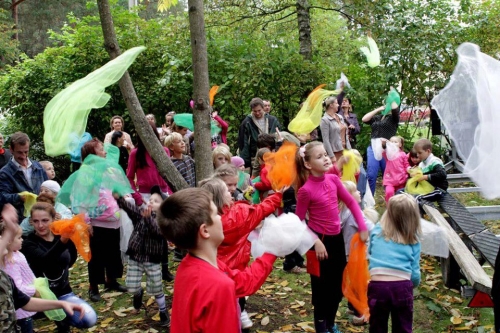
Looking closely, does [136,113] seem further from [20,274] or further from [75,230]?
[20,274]

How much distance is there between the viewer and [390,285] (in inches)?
144

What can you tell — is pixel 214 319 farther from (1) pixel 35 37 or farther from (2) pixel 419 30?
(1) pixel 35 37

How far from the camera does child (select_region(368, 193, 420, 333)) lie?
12.0 feet

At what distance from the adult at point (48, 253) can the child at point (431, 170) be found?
448 cm

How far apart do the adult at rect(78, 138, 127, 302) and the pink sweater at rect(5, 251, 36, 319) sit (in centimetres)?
134

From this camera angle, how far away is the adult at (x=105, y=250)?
18.4ft

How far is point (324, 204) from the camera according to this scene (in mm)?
4254

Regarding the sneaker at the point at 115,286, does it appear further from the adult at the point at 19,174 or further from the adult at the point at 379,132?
the adult at the point at 379,132

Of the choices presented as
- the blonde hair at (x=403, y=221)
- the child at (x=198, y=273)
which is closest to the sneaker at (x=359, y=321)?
the blonde hair at (x=403, y=221)

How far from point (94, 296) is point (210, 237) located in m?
3.79

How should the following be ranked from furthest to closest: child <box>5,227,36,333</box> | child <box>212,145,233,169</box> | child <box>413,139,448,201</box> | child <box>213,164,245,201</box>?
child <box>413,139,448,201</box>
child <box>212,145,233,169</box>
child <box>213,164,245,201</box>
child <box>5,227,36,333</box>

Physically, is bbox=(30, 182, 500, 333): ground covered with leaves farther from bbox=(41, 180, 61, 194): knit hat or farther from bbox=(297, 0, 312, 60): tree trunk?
bbox=(297, 0, 312, 60): tree trunk

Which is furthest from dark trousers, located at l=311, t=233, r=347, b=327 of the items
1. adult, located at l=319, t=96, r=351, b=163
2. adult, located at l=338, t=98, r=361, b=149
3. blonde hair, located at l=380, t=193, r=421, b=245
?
Answer: adult, located at l=338, t=98, r=361, b=149

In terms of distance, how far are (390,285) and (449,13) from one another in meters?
9.23
